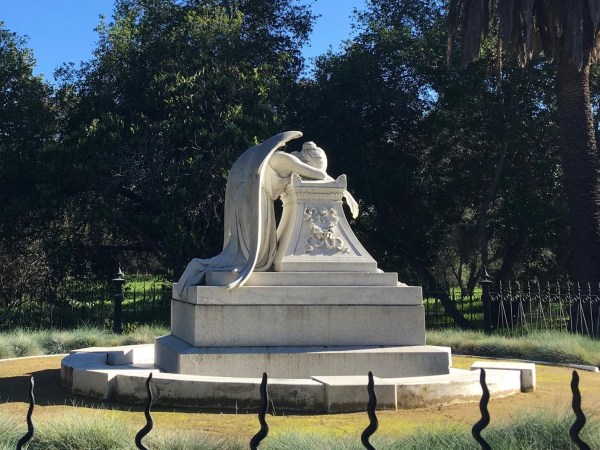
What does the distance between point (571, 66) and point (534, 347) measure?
28.0 ft

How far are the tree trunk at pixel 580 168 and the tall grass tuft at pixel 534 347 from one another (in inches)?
165

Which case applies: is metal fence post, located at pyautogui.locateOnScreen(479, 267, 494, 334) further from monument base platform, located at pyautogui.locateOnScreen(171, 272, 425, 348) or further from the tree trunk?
monument base platform, located at pyautogui.locateOnScreen(171, 272, 425, 348)

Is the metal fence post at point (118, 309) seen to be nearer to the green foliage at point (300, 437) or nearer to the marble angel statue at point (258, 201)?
the marble angel statue at point (258, 201)

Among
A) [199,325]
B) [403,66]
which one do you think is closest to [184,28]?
[403,66]

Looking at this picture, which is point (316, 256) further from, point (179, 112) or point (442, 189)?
point (442, 189)

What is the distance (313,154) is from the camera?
31.3 feet

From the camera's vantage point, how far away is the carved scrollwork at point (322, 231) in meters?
9.12

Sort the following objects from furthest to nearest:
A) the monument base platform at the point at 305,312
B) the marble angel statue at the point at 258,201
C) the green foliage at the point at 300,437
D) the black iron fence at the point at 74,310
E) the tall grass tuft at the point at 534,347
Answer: the black iron fence at the point at 74,310 → the tall grass tuft at the point at 534,347 → the marble angel statue at the point at 258,201 → the monument base platform at the point at 305,312 → the green foliage at the point at 300,437

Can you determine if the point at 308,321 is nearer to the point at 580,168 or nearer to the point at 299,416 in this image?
the point at 299,416

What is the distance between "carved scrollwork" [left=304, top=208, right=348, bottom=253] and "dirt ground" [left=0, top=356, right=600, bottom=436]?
8.72 ft

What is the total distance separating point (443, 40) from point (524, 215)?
6145 millimetres

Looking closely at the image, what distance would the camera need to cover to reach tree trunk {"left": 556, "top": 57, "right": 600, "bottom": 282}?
55.7ft

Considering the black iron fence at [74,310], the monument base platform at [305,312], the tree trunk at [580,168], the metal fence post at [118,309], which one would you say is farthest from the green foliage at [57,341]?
the tree trunk at [580,168]

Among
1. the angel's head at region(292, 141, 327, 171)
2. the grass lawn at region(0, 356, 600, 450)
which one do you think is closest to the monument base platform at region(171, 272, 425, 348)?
the grass lawn at region(0, 356, 600, 450)
